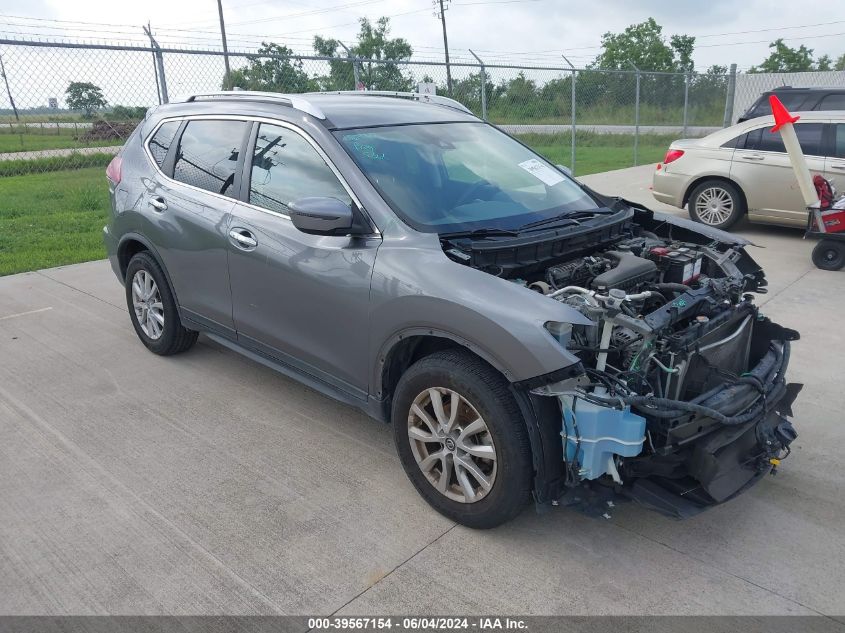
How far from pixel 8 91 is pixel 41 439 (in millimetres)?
6235

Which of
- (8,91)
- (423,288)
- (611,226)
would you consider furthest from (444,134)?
(8,91)

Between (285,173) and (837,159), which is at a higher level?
(285,173)

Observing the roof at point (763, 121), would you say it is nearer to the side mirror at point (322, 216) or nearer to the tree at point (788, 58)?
the side mirror at point (322, 216)

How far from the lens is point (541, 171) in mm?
4352

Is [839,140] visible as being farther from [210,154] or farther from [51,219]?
[51,219]

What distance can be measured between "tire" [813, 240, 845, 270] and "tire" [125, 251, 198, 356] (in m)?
6.39

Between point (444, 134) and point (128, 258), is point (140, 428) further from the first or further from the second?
point (444, 134)

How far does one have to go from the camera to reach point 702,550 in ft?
10.0

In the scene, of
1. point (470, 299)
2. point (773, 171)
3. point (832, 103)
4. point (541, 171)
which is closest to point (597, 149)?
point (832, 103)

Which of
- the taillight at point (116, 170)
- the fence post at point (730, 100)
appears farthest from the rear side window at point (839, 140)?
the fence post at point (730, 100)

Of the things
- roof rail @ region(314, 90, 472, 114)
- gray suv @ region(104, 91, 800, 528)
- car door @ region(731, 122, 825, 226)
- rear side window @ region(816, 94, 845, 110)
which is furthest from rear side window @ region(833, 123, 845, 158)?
roof rail @ region(314, 90, 472, 114)

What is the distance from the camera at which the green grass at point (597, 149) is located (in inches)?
671

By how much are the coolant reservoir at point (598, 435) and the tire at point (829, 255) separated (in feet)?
19.3

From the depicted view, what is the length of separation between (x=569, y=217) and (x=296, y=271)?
4.98ft
